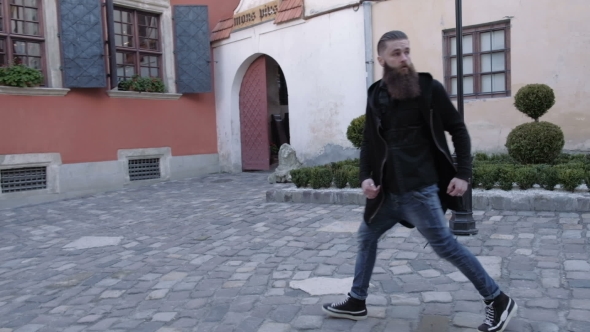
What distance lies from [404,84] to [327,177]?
5.10 m

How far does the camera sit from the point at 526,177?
6.53 metres

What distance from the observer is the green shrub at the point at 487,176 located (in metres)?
6.75

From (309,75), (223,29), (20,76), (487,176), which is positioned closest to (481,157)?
(487,176)

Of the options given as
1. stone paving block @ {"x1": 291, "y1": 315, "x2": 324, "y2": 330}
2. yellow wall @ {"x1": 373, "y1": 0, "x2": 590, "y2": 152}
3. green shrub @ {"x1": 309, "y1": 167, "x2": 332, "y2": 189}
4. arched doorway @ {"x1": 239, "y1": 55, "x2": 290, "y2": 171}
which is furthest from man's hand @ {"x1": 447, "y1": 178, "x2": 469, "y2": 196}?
arched doorway @ {"x1": 239, "y1": 55, "x2": 290, "y2": 171}

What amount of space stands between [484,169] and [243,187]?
493 centimetres

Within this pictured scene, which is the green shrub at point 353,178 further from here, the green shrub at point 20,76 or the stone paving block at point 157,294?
the green shrub at point 20,76

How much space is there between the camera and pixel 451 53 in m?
9.69

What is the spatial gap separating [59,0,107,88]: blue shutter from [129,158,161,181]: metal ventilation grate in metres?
1.95

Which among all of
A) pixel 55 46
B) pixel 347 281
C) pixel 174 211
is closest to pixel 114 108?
pixel 55 46

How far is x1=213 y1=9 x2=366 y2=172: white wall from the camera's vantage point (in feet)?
35.1

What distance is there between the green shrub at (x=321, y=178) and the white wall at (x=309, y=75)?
2.91 meters

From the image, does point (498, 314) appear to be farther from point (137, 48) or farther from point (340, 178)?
point (137, 48)

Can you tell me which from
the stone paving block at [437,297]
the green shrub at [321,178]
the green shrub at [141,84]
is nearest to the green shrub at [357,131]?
the green shrub at [321,178]

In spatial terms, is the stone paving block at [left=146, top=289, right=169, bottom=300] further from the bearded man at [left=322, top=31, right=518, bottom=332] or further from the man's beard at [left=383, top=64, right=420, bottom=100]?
the man's beard at [left=383, top=64, right=420, bottom=100]
